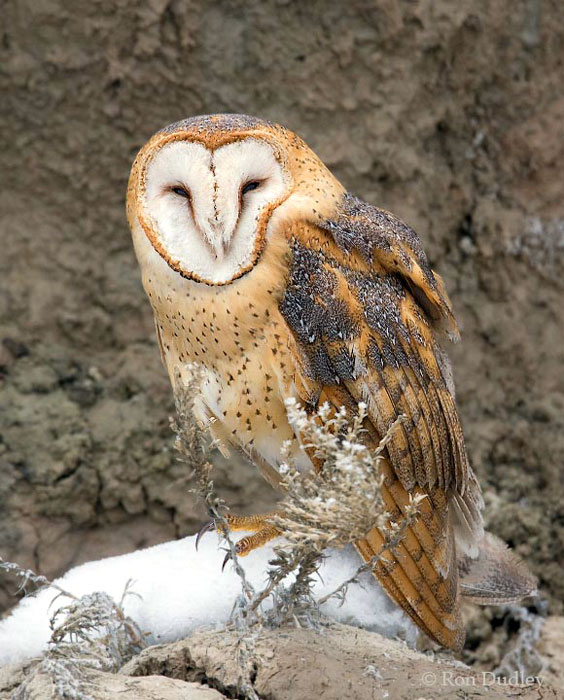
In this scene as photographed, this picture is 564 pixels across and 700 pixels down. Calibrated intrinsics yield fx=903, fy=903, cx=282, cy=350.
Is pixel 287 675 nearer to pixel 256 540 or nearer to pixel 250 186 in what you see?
pixel 256 540

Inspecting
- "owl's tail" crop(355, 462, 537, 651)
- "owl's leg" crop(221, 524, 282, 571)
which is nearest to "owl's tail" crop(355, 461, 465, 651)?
"owl's tail" crop(355, 462, 537, 651)

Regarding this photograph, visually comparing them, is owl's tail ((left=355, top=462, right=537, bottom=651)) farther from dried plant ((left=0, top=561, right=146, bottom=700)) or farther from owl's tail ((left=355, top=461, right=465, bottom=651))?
dried plant ((left=0, top=561, right=146, bottom=700))

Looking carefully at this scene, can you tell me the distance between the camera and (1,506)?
3.85 meters

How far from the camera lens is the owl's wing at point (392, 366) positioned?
7.56ft

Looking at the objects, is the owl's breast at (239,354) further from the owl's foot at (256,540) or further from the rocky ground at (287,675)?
the rocky ground at (287,675)

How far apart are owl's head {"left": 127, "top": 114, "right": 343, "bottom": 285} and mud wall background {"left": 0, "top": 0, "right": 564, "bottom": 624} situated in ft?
5.06

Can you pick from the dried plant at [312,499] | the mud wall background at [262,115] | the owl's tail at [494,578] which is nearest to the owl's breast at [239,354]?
the dried plant at [312,499]

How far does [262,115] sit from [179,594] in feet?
6.92

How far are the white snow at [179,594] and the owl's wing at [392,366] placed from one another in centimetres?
24

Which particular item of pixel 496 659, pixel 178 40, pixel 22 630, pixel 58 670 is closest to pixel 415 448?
pixel 58 670

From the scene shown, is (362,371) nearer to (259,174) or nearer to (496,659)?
(259,174)

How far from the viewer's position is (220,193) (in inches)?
85.4

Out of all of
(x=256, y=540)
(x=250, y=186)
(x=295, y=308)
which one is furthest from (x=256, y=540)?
(x=250, y=186)

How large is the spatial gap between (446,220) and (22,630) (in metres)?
2.49
